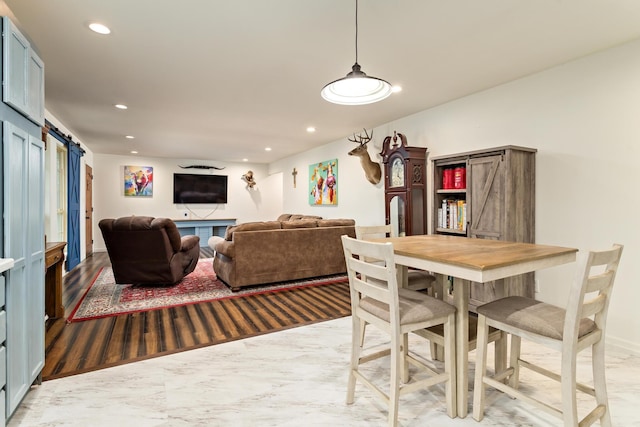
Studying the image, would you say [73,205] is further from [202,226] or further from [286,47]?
[286,47]

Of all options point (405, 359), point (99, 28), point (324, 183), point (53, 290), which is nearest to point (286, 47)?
point (99, 28)

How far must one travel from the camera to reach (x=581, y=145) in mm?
2674

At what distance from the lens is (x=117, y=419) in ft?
5.29

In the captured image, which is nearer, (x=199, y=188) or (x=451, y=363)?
(x=451, y=363)

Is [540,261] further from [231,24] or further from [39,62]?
[39,62]

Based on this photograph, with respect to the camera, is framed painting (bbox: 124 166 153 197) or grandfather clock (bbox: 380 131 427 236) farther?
framed painting (bbox: 124 166 153 197)

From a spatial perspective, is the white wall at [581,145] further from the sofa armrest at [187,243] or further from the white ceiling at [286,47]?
the sofa armrest at [187,243]

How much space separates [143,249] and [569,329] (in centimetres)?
409

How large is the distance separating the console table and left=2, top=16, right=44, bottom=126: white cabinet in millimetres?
6553

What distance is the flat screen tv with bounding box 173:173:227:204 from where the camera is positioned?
8164 millimetres

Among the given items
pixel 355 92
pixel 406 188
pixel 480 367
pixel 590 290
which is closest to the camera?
pixel 590 290

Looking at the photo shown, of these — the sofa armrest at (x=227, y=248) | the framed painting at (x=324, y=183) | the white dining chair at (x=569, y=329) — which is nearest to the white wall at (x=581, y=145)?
the white dining chair at (x=569, y=329)

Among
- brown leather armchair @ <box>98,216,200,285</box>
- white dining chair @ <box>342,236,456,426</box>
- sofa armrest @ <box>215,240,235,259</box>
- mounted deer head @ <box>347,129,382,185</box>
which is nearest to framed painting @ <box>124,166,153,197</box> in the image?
brown leather armchair @ <box>98,216,200,285</box>

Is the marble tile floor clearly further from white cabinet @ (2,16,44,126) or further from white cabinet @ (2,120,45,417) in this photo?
white cabinet @ (2,16,44,126)
